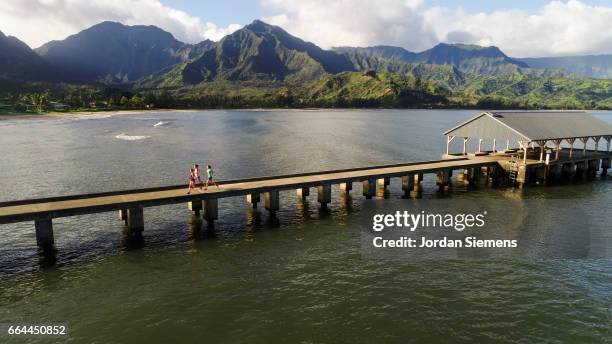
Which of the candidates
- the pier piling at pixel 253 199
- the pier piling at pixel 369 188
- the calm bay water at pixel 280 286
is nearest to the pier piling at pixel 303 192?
the calm bay water at pixel 280 286

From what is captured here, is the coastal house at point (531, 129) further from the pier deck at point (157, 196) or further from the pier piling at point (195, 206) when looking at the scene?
the pier piling at point (195, 206)

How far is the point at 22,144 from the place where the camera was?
80750 mm

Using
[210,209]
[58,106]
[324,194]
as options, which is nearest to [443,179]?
[324,194]

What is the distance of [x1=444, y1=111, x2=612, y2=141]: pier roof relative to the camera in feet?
158

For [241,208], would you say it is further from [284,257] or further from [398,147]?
[398,147]

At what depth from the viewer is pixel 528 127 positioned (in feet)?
163

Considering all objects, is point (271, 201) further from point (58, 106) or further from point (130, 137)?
point (58, 106)

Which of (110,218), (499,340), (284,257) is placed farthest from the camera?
(110,218)

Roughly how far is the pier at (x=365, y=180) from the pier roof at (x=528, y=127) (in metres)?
0.12

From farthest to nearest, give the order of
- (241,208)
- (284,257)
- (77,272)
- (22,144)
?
(22,144), (241,208), (284,257), (77,272)

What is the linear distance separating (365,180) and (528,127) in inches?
901

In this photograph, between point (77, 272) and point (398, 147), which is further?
point (398, 147)

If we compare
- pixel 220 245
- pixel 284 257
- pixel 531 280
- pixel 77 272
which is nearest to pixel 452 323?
pixel 531 280

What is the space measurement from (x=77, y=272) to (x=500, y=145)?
278ft
